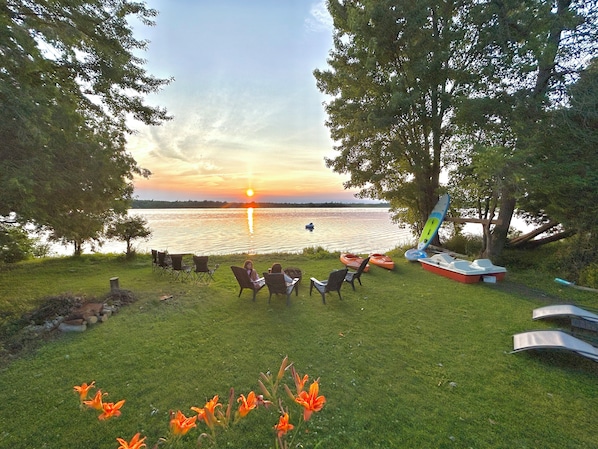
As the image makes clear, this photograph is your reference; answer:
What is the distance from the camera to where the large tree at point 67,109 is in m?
4.34

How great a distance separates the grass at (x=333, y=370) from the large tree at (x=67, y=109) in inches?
100

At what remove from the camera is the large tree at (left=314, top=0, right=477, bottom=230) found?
465 inches

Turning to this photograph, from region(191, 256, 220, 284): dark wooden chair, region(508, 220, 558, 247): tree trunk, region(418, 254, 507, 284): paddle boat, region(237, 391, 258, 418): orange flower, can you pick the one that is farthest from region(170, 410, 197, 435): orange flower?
region(508, 220, 558, 247): tree trunk

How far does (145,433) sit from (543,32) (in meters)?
14.4

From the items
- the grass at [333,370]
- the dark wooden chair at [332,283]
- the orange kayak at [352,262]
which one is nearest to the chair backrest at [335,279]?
the dark wooden chair at [332,283]

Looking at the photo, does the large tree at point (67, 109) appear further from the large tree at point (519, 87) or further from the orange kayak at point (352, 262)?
the large tree at point (519, 87)

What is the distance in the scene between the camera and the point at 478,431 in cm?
294

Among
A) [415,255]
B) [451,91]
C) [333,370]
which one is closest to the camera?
[333,370]

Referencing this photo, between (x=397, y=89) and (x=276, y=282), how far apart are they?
10370mm

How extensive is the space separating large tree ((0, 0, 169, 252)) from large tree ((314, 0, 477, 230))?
8497 mm

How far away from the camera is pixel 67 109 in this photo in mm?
5102

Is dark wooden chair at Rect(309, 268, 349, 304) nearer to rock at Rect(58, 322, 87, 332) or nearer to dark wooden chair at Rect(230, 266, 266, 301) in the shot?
dark wooden chair at Rect(230, 266, 266, 301)

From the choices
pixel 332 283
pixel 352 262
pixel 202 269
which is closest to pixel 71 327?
pixel 202 269

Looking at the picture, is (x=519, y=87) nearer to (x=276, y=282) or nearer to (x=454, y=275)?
(x=454, y=275)
